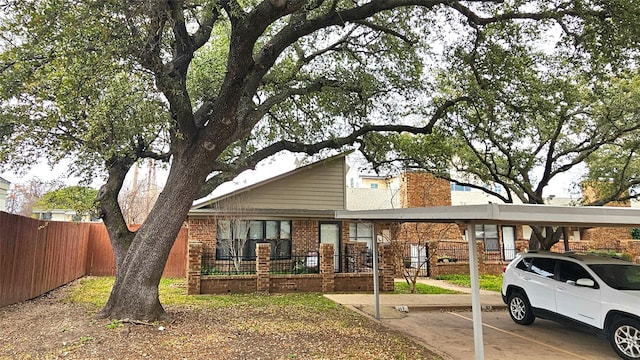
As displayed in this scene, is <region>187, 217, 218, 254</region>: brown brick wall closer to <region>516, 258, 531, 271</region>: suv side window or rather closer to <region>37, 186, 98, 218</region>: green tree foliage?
<region>37, 186, 98, 218</region>: green tree foliage

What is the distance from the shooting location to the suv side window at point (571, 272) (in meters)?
7.79

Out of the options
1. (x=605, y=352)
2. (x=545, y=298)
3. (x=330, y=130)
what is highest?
(x=330, y=130)

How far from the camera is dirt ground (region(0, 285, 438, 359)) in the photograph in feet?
20.8

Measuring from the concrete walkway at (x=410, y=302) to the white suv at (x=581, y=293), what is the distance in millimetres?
1914

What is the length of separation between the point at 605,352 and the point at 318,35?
9.86 meters

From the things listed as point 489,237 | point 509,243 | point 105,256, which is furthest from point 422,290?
point 105,256

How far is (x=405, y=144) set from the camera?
44.0 ft

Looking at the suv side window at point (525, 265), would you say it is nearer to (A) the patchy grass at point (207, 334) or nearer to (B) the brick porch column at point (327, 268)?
(A) the patchy grass at point (207, 334)

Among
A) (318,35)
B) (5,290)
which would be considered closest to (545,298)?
(318,35)

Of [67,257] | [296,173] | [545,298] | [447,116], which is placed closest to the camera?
[545,298]

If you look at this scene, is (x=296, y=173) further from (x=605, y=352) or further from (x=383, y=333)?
(x=605, y=352)

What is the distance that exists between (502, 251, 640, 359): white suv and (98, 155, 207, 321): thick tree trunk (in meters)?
7.50

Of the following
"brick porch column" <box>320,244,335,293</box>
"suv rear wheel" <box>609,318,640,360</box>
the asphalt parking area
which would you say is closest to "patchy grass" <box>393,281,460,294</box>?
"brick porch column" <box>320,244,335,293</box>

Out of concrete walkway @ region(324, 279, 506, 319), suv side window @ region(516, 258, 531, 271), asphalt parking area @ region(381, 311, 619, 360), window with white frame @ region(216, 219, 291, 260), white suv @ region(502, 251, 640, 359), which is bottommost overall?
asphalt parking area @ region(381, 311, 619, 360)
